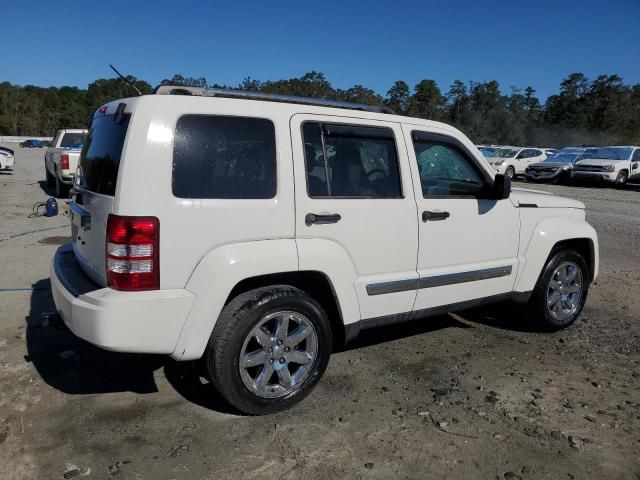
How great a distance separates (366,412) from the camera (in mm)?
3391

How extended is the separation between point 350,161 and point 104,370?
2.37 meters

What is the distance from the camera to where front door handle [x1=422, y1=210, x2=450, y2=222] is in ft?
12.4

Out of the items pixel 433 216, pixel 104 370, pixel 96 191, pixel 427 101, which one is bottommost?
pixel 104 370

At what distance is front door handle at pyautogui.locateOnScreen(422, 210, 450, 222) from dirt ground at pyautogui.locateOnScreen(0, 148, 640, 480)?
47.1 inches

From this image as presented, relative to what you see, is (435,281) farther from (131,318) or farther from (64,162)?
(64,162)

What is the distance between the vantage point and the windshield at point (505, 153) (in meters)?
27.9

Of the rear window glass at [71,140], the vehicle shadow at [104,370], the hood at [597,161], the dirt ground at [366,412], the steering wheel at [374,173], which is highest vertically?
the rear window glass at [71,140]

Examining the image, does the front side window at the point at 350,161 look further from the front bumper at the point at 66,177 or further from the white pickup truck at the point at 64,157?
the front bumper at the point at 66,177

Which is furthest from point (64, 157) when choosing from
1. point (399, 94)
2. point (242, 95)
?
point (399, 94)

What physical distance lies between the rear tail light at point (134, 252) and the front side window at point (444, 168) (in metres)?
1.99

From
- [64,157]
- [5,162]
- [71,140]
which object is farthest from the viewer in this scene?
[5,162]

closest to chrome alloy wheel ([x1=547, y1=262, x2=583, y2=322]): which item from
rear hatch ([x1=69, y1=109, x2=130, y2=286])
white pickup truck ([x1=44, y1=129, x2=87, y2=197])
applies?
rear hatch ([x1=69, y1=109, x2=130, y2=286])

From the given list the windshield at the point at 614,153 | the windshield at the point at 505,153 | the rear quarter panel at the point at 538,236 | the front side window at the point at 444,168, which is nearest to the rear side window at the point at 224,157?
the front side window at the point at 444,168

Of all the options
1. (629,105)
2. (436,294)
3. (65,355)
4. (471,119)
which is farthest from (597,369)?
(471,119)
